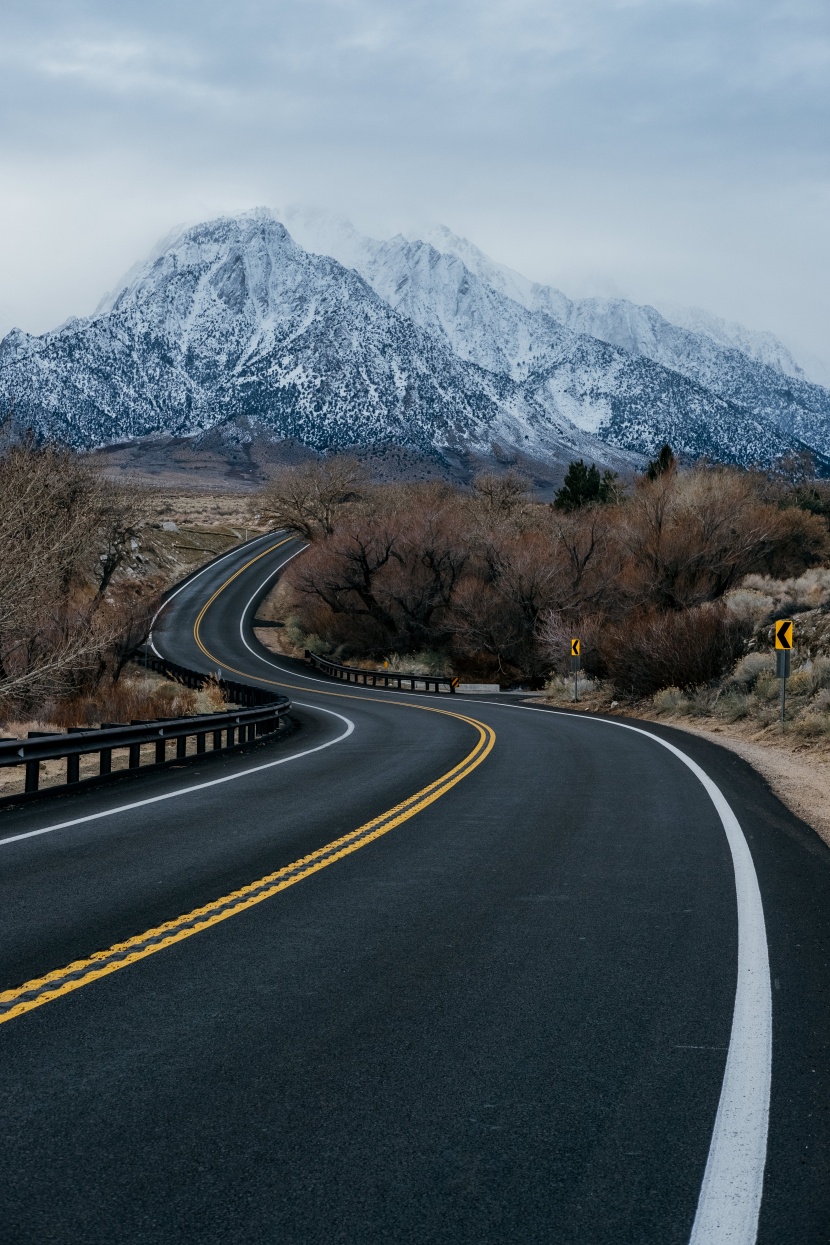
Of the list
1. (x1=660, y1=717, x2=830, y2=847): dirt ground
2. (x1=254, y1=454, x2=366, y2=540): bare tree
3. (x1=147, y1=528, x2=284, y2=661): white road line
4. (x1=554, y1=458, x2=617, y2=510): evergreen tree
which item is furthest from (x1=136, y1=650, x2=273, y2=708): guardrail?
(x1=554, y1=458, x2=617, y2=510): evergreen tree

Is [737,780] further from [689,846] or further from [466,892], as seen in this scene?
[466,892]

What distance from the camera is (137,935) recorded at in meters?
6.63

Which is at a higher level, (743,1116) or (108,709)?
(743,1116)

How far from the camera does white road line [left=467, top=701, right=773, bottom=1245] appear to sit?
3367 millimetres

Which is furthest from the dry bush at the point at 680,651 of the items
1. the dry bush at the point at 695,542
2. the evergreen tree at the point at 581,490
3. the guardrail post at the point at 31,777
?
the evergreen tree at the point at 581,490

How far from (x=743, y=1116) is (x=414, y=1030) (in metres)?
1.49

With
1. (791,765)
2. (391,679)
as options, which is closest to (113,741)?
Result: (791,765)

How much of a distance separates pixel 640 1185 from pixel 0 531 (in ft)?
65.1

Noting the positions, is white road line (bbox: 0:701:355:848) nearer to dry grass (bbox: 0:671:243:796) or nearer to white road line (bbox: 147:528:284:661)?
dry grass (bbox: 0:671:243:796)

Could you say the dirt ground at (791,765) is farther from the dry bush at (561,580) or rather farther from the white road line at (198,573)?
the white road line at (198,573)

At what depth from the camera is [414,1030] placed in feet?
16.4

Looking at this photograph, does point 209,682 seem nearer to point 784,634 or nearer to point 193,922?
point 784,634

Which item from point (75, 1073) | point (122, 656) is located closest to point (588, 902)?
point (75, 1073)

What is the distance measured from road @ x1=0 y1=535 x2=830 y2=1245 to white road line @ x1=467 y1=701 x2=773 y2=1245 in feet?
0.05
